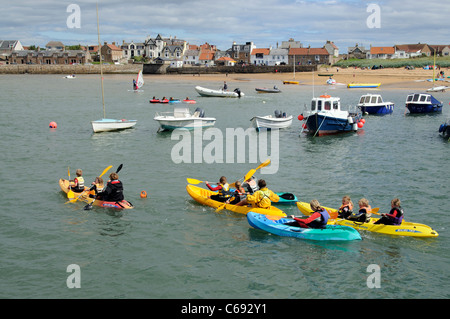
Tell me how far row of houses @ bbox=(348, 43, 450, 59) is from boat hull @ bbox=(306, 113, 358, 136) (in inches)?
4859

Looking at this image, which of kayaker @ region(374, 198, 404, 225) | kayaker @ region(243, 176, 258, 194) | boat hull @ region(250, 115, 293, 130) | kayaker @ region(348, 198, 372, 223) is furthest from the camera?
→ boat hull @ region(250, 115, 293, 130)

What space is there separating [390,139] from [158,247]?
2608cm

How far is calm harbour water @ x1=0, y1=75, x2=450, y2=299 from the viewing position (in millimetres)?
13188

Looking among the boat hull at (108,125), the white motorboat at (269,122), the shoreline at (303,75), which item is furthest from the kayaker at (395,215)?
the shoreline at (303,75)

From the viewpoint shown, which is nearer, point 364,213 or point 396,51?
point 364,213

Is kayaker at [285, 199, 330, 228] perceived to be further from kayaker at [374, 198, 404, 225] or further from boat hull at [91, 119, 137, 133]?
boat hull at [91, 119, 137, 133]

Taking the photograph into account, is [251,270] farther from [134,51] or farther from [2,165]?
[134,51]

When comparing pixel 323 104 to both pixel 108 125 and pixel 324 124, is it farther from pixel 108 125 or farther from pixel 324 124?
pixel 108 125

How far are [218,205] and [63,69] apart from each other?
505 ft

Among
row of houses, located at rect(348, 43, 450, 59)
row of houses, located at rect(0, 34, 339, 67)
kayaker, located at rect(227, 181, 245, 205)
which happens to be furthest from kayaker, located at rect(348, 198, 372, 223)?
row of houses, located at rect(348, 43, 450, 59)

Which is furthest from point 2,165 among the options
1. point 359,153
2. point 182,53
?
point 182,53

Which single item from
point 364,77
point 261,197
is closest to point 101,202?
point 261,197

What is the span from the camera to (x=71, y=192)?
1978cm

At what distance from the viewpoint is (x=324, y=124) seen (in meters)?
36.9
